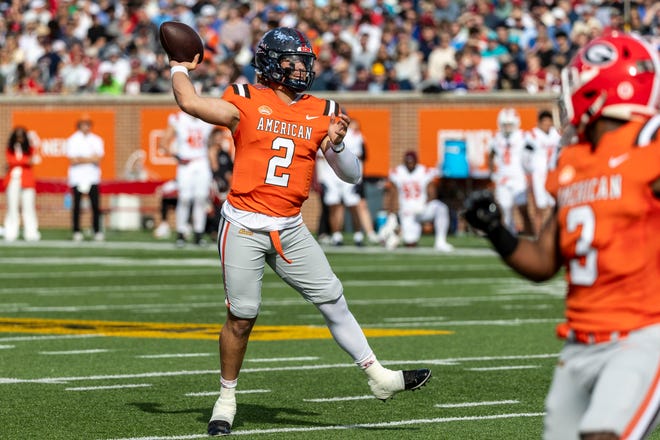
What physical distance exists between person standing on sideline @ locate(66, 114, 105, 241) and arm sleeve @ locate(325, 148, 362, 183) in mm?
17064

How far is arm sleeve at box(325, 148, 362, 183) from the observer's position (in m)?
7.70

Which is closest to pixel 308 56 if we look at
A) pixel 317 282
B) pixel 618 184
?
pixel 317 282

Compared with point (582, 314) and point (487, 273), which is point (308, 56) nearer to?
point (582, 314)

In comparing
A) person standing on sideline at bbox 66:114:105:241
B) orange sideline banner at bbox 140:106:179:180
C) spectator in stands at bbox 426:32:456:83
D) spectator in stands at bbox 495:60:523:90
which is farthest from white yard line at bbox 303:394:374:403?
orange sideline banner at bbox 140:106:179:180

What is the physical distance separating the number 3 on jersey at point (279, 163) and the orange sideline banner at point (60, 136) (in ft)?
73.0

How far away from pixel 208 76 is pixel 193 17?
10.0ft

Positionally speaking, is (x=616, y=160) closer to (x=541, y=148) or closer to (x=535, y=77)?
(x=541, y=148)

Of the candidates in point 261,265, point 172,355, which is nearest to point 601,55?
point 261,265

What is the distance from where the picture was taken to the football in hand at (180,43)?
7.51 m

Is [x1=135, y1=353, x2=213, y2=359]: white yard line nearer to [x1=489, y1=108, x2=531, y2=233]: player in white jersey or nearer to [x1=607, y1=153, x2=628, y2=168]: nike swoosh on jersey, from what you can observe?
[x1=607, y1=153, x2=628, y2=168]: nike swoosh on jersey

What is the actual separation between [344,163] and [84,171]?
57.2 feet

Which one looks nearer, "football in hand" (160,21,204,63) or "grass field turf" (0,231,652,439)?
"football in hand" (160,21,204,63)

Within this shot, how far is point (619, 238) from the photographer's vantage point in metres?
4.68

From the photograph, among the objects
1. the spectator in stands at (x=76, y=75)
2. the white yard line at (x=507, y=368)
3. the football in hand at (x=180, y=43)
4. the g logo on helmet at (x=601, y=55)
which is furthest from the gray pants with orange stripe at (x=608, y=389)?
the spectator in stands at (x=76, y=75)
